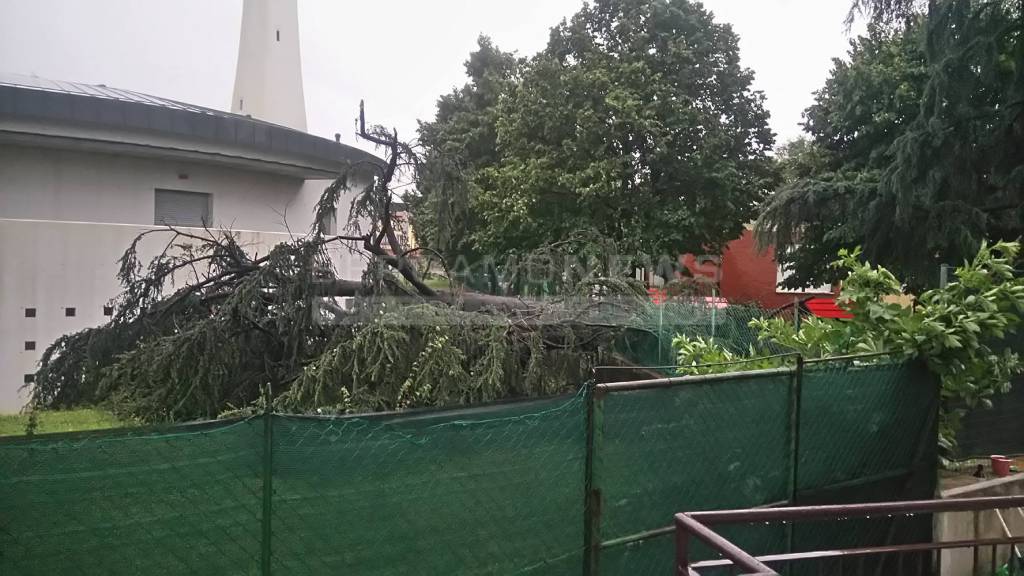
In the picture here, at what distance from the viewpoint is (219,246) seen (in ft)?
23.5

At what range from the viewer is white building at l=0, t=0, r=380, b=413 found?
9328 millimetres

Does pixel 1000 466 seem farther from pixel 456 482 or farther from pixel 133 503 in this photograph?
pixel 133 503

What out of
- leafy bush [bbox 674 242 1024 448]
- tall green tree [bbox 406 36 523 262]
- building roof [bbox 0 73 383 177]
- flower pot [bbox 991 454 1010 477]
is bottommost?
flower pot [bbox 991 454 1010 477]

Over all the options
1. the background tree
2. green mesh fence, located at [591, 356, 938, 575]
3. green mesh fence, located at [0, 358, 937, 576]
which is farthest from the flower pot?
the background tree

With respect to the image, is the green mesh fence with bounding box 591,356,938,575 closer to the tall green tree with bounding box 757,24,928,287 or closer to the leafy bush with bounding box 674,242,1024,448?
the leafy bush with bounding box 674,242,1024,448

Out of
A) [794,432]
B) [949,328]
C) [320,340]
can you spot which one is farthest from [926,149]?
[320,340]

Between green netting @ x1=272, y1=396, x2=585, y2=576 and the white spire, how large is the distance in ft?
64.1

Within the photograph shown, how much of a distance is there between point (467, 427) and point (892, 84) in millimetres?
15401

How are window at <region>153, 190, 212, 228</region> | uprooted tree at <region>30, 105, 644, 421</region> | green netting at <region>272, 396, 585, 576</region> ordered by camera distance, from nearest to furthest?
green netting at <region>272, 396, 585, 576</region> < uprooted tree at <region>30, 105, 644, 421</region> < window at <region>153, 190, 212, 228</region>

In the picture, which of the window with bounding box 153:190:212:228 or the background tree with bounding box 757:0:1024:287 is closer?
the background tree with bounding box 757:0:1024:287

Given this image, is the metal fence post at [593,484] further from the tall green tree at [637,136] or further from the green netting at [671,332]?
the tall green tree at [637,136]

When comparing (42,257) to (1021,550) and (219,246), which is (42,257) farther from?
(1021,550)

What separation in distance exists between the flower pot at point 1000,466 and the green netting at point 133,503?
520 cm

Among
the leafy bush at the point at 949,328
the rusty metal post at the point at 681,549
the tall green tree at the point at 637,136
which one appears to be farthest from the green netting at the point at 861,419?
the tall green tree at the point at 637,136
